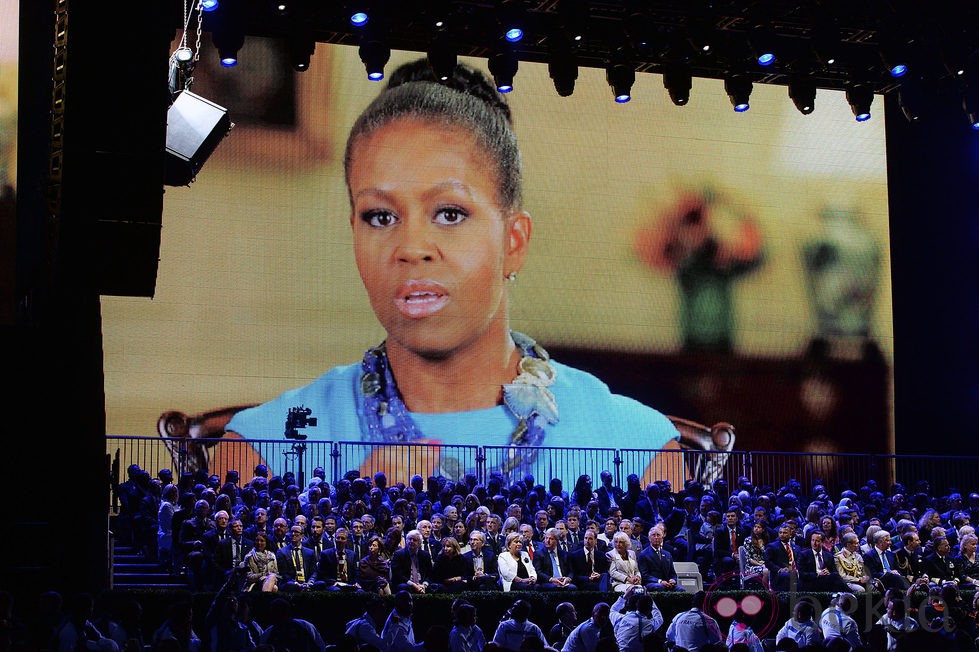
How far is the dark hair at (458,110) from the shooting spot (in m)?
17.2

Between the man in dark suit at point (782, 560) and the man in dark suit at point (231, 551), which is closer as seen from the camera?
the man in dark suit at point (231, 551)

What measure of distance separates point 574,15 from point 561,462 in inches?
294

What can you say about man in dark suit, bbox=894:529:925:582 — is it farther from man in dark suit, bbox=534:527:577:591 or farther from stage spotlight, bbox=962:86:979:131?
stage spotlight, bbox=962:86:979:131

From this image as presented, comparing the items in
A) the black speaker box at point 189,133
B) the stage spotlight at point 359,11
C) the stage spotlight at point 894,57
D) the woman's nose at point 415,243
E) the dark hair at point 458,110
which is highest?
the dark hair at point 458,110

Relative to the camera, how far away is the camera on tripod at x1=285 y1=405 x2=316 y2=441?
16500mm

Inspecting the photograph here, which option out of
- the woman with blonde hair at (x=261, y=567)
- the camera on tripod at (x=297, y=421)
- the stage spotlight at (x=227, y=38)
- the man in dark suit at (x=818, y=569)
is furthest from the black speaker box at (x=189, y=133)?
the camera on tripod at (x=297, y=421)

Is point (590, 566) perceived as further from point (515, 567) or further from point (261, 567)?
point (261, 567)

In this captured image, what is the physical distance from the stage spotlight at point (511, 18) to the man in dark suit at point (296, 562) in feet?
16.8

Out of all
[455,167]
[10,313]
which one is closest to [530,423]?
[455,167]

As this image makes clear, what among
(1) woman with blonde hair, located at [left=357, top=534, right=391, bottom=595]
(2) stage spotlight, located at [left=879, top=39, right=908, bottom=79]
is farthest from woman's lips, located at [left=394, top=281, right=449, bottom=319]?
(2) stage spotlight, located at [left=879, top=39, right=908, bottom=79]

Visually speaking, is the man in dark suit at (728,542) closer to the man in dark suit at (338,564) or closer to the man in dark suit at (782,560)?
the man in dark suit at (782,560)

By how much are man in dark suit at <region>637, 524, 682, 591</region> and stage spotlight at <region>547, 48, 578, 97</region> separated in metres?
4.56

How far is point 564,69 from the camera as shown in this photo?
39.3 feet

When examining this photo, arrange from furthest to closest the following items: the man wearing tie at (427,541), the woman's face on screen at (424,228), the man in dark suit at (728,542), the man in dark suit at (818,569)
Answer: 1. the woman's face on screen at (424,228)
2. the man in dark suit at (728,542)
3. the man in dark suit at (818,569)
4. the man wearing tie at (427,541)
